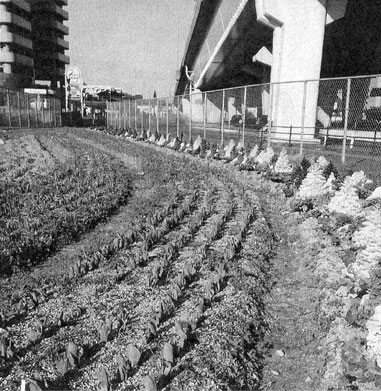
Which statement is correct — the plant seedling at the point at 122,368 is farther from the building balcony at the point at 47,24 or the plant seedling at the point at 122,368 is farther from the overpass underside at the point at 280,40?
the building balcony at the point at 47,24

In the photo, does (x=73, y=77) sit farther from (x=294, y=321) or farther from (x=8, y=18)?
(x=294, y=321)

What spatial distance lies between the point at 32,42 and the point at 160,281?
103 metres

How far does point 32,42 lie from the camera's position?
316ft

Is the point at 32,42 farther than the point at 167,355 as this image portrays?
Yes

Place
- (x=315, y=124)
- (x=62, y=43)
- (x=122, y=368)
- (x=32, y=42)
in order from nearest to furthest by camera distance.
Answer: (x=122, y=368) < (x=315, y=124) < (x=32, y=42) < (x=62, y=43)

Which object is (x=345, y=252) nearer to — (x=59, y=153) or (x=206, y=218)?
(x=206, y=218)

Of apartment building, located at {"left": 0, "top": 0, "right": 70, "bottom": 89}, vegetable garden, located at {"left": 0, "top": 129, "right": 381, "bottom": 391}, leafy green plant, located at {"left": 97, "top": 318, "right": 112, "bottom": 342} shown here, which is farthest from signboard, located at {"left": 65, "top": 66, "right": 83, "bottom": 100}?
leafy green plant, located at {"left": 97, "top": 318, "right": 112, "bottom": 342}

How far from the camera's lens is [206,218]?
7988mm

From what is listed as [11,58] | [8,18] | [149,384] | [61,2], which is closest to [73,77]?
[11,58]

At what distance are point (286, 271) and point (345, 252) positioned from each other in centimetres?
77

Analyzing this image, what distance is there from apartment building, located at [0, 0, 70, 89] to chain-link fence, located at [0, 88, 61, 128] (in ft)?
128

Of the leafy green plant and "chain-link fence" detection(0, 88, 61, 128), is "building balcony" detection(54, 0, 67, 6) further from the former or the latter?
the leafy green plant

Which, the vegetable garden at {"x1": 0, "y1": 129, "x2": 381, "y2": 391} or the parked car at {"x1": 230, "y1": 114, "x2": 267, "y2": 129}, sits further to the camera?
the parked car at {"x1": 230, "y1": 114, "x2": 267, "y2": 129}

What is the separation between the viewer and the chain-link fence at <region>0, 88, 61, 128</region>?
37.2m
